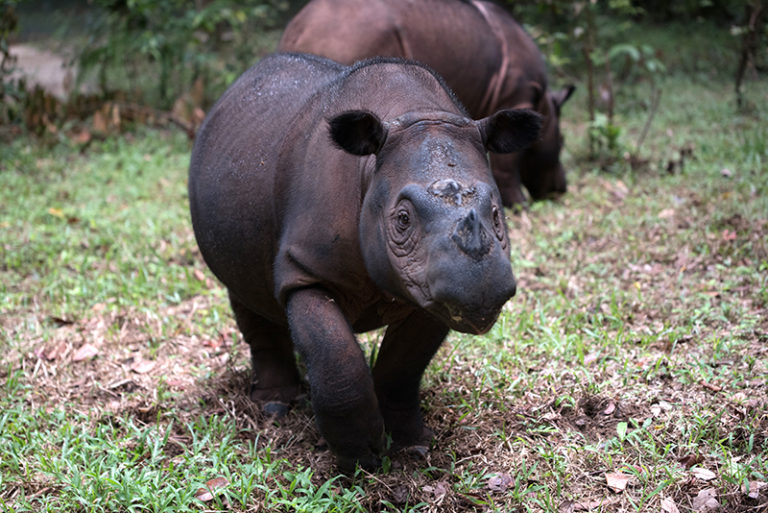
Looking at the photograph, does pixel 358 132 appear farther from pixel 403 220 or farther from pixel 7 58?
pixel 7 58

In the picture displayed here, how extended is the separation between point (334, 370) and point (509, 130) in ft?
3.55

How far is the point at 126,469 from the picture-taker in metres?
3.29

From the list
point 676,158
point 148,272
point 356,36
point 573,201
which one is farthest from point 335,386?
point 676,158

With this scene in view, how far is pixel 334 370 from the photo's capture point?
291 centimetres

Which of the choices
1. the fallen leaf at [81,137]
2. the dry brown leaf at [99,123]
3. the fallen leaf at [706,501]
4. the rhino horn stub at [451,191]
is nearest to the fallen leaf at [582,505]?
the fallen leaf at [706,501]

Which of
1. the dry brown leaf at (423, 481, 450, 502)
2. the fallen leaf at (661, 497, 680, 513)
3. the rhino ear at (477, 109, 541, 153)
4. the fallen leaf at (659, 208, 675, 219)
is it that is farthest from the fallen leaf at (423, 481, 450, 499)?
the fallen leaf at (659, 208, 675, 219)

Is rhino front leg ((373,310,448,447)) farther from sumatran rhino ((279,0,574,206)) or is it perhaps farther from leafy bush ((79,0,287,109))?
leafy bush ((79,0,287,109))

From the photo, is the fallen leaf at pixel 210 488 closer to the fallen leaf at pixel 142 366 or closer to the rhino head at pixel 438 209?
the rhino head at pixel 438 209

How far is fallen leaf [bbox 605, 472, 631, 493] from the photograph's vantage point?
3.02 meters

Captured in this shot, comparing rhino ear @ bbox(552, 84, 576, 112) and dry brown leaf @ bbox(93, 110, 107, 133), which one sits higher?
rhino ear @ bbox(552, 84, 576, 112)

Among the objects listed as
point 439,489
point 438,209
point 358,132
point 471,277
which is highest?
point 358,132

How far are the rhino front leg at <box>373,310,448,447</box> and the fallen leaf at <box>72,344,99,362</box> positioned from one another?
193cm

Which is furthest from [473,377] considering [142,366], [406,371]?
[142,366]

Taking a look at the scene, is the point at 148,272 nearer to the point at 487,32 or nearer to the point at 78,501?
the point at 78,501
